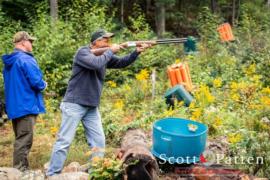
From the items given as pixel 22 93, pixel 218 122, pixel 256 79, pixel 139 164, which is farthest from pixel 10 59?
pixel 256 79

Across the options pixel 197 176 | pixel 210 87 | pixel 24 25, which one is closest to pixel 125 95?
pixel 210 87

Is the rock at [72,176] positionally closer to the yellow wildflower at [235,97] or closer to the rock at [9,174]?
the rock at [9,174]

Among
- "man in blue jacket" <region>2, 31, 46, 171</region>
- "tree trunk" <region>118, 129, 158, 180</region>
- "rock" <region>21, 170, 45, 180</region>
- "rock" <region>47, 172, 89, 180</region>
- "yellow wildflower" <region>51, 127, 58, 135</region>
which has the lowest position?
"yellow wildflower" <region>51, 127, 58, 135</region>

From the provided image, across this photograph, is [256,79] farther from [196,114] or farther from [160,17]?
[160,17]

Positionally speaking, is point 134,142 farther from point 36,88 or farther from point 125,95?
point 125,95

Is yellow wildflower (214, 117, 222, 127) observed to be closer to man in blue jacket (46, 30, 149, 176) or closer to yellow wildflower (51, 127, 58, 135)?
man in blue jacket (46, 30, 149, 176)

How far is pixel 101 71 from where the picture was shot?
561 centimetres

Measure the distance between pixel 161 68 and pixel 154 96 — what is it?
3.78 meters

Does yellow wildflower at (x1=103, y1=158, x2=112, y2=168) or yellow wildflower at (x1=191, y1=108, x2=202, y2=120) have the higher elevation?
yellow wildflower at (x1=103, y1=158, x2=112, y2=168)

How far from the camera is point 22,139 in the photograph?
5.87 m

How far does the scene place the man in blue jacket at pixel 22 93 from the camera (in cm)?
577

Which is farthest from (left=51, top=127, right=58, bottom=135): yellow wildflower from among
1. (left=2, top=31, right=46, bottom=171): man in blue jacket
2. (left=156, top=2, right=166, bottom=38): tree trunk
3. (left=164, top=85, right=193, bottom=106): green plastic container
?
(left=156, top=2, right=166, bottom=38): tree trunk

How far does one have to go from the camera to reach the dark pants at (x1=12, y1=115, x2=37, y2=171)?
583 cm

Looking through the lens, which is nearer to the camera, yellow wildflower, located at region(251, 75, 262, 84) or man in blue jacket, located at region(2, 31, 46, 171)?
man in blue jacket, located at region(2, 31, 46, 171)
